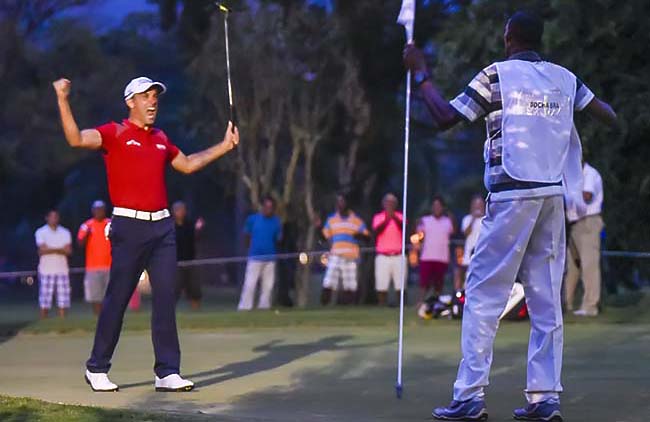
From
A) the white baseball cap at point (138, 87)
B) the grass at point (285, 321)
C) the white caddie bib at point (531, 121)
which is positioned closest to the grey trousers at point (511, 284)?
the white caddie bib at point (531, 121)

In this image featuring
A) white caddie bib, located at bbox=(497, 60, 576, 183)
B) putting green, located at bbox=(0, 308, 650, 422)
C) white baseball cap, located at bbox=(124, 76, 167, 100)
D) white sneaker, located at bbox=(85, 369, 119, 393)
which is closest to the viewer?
white caddie bib, located at bbox=(497, 60, 576, 183)

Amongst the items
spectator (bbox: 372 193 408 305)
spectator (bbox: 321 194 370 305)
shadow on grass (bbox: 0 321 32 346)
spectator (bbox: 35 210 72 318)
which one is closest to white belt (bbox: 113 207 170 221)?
shadow on grass (bbox: 0 321 32 346)

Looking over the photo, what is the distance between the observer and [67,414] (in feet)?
25.7

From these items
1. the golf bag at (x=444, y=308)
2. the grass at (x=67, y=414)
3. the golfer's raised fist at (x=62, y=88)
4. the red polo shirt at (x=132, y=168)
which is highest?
the golfer's raised fist at (x=62, y=88)

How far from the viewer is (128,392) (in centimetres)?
991

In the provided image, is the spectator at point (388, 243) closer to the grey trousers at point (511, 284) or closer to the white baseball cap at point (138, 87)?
the white baseball cap at point (138, 87)

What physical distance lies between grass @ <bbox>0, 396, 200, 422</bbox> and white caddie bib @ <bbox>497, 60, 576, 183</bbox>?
2.28 m

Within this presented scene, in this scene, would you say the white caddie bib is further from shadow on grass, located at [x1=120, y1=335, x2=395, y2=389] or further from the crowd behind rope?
the crowd behind rope

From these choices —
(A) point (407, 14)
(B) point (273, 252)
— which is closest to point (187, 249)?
(B) point (273, 252)

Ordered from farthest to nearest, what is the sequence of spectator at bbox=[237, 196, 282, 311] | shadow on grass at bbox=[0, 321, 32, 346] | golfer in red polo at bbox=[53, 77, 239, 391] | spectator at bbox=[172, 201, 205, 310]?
spectator at bbox=[172, 201, 205, 310] → spectator at bbox=[237, 196, 282, 311] → shadow on grass at bbox=[0, 321, 32, 346] → golfer in red polo at bbox=[53, 77, 239, 391]

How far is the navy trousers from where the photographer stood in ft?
32.8

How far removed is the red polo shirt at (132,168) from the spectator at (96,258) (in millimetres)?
12599

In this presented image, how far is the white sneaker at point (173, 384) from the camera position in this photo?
9883mm

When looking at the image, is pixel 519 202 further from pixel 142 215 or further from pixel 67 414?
pixel 142 215
